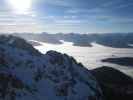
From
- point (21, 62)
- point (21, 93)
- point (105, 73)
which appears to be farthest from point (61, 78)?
point (105, 73)

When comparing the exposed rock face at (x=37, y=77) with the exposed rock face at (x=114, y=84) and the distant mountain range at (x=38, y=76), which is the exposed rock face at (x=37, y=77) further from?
the exposed rock face at (x=114, y=84)

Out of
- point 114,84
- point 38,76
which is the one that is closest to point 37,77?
point 38,76

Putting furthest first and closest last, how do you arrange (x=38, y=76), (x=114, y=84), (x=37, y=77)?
1. (x=114, y=84)
2. (x=38, y=76)
3. (x=37, y=77)

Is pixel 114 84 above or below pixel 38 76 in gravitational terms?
below

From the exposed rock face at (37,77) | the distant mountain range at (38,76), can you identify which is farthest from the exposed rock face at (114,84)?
the exposed rock face at (37,77)

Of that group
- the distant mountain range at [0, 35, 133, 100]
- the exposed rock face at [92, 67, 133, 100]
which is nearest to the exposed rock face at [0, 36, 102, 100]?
the distant mountain range at [0, 35, 133, 100]

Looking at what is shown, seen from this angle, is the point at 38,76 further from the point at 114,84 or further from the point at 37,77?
the point at 114,84
